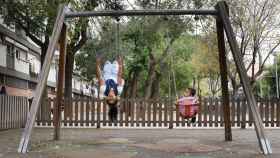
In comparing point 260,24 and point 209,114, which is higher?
point 260,24

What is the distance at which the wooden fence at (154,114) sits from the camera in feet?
66.5

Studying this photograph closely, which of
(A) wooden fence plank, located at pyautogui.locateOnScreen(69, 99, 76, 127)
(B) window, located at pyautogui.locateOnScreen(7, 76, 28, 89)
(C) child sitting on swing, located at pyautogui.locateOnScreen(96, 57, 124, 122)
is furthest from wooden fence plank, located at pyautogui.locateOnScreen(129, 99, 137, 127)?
(B) window, located at pyautogui.locateOnScreen(7, 76, 28, 89)

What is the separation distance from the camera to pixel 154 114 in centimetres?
2039

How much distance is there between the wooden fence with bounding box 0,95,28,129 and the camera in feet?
57.3

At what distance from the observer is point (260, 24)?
95.6 feet

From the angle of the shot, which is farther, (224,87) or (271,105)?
(271,105)

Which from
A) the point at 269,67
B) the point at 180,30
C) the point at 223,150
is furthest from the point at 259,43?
the point at 269,67

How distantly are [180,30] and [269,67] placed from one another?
139ft

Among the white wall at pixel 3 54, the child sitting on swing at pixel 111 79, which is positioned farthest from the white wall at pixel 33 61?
the child sitting on swing at pixel 111 79

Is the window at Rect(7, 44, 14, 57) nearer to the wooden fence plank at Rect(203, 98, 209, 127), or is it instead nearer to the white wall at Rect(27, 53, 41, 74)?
the white wall at Rect(27, 53, 41, 74)

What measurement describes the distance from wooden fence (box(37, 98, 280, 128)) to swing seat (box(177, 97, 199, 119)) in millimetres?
453

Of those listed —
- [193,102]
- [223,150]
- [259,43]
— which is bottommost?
[223,150]

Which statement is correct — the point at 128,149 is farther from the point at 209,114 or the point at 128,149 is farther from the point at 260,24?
the point at 260,24

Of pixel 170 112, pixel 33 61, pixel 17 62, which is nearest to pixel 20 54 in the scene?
pixel 17 62
